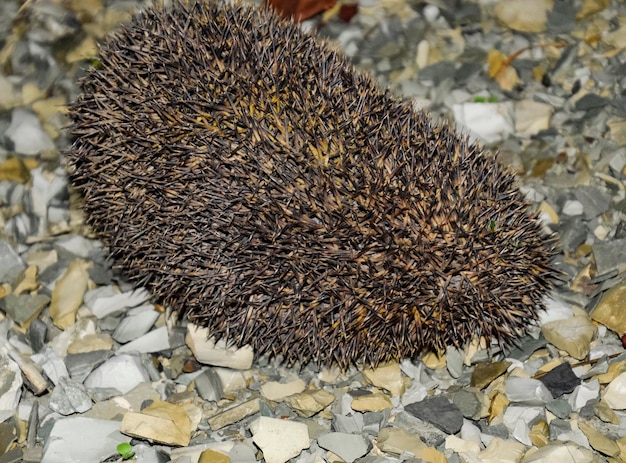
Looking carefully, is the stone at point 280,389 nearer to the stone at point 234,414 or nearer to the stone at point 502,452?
the stone at point 234,414

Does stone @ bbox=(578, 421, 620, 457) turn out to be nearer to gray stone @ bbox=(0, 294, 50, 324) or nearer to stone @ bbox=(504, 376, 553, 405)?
stone @ bbox=(504, 376, 553, 405)

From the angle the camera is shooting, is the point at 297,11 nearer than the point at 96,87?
No

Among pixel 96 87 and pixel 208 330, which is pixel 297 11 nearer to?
pixel 96 87

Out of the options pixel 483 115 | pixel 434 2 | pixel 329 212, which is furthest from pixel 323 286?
pixel 434 2

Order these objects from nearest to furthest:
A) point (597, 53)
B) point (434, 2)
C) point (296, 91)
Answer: point (296, 91), point (597, 53), point (434, 2)

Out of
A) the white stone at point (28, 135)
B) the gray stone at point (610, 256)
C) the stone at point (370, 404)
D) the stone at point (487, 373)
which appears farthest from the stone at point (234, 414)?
the white stone at point (28, 135)

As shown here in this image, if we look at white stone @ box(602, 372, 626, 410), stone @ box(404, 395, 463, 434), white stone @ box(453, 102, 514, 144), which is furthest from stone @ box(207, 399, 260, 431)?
white stone @ box(453, 102, 514, 144)
